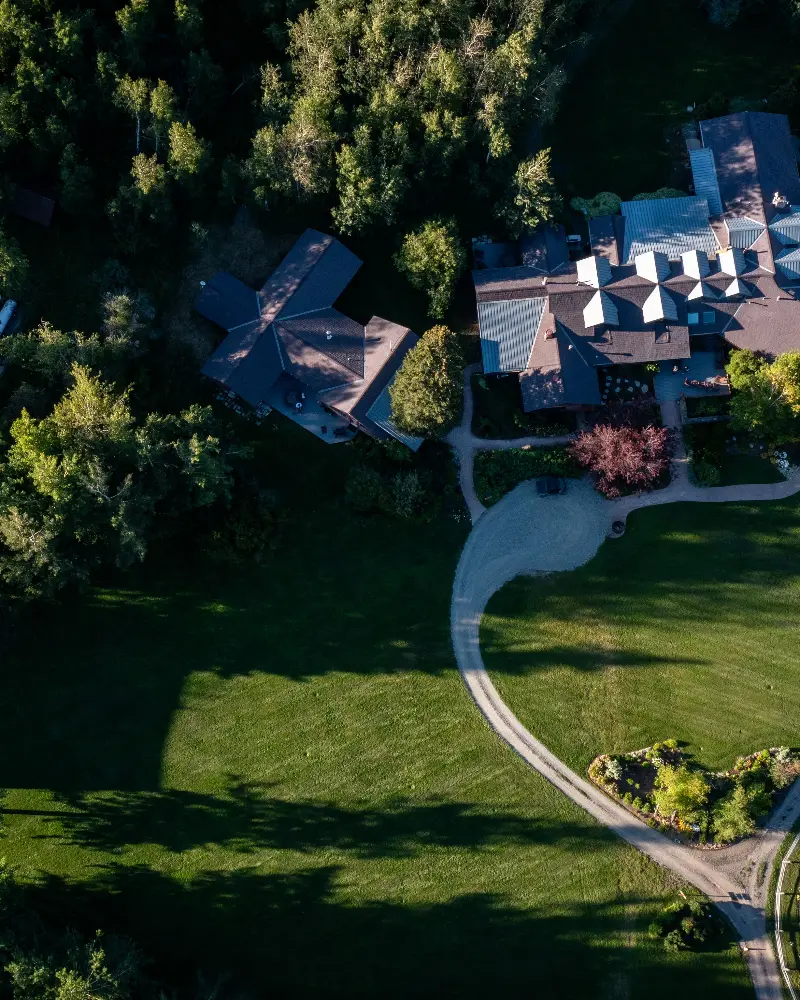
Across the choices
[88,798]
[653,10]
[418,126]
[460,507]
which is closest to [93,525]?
[88,798]

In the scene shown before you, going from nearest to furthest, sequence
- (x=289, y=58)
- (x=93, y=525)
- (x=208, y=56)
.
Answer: (x=93, y=525)
(x=208, y=56)
(x=289, y=58)

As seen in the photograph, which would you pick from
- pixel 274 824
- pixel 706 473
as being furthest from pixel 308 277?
pixel 274 824

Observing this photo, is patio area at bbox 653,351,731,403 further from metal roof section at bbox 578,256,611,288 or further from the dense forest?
the dense forest

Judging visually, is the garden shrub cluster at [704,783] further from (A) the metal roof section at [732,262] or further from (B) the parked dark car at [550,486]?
(A) the metal roof section at [732,262]

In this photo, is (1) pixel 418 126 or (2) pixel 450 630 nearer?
(1) pixel 418 126

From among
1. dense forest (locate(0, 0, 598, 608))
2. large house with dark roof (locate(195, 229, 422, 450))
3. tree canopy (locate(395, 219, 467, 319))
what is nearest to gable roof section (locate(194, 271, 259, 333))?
large house with dark roof (locate(195, 229, 422, 450))

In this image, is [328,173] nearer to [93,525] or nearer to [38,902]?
[93,525]

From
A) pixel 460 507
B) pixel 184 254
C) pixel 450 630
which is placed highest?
pixel 184 254
